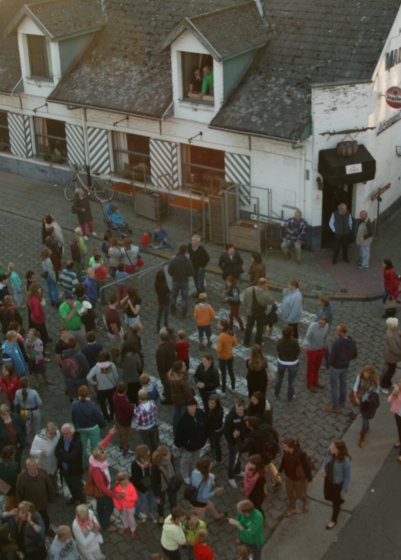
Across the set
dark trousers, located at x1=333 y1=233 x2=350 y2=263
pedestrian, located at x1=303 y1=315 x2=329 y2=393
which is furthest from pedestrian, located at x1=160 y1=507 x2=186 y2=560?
dark trousers, located at x1=333 y1=233 x2=350 y2=263

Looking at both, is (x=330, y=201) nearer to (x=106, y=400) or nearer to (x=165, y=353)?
(x=165, y=353)

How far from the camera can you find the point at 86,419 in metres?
13.0

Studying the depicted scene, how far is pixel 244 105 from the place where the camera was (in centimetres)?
2241

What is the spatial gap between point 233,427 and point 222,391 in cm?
327

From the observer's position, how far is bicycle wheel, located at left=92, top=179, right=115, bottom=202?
86.6 feet

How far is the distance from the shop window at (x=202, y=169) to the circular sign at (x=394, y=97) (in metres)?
5.36

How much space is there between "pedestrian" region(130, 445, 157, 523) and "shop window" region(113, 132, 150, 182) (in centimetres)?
1503

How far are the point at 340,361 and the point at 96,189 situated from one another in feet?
47.7

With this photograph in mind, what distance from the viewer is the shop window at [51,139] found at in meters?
28.2

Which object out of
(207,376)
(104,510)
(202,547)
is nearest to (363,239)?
(207,376)

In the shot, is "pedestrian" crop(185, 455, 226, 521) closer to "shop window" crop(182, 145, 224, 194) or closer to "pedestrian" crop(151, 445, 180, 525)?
"pedestrian" crop(151, 445, 180, 525)

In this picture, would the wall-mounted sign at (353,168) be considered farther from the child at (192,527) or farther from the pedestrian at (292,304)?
the child at (192,527)

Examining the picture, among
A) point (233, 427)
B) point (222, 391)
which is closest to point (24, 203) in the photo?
point (222, 391)

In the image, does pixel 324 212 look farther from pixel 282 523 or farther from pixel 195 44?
pixel 282 523
